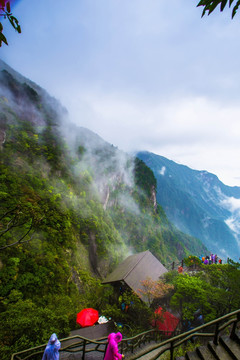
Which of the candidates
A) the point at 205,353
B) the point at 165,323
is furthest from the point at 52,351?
the point at 165,323

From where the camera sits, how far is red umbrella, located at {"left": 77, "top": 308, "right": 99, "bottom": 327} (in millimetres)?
12598

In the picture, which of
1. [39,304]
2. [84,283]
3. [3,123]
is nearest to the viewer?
[39,304]

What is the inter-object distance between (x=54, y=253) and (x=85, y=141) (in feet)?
141

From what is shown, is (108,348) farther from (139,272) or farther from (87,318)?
(139,272)

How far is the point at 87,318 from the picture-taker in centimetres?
1292

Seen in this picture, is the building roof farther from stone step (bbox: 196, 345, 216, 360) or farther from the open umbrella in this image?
stone step (bbox: 196, 345, 216, 360)

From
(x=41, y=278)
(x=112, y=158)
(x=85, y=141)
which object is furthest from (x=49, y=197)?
(x=112, y=158)

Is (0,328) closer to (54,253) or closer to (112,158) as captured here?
(54,253)

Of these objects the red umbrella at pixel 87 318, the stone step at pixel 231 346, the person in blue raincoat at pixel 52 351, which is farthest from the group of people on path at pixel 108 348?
the red umbrella at pixel 87 318

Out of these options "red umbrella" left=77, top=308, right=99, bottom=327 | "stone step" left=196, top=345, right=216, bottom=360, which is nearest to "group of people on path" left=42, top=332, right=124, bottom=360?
"stone step" left=196, top=345, right=216, bottom=360

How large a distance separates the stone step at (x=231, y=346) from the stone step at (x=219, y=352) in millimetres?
82

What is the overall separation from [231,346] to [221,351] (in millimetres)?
258

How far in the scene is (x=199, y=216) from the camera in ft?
650

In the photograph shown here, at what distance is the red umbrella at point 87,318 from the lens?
12.6 meters
